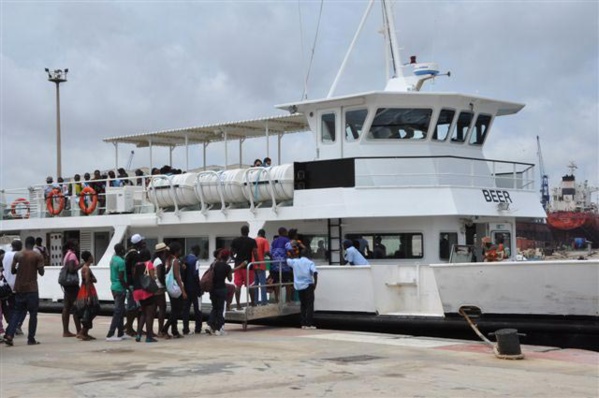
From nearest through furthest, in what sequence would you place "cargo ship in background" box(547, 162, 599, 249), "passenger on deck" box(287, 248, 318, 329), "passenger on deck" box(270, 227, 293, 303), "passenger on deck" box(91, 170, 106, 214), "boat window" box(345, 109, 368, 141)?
"passenger on deck" box(287, 248, 318, 329) → "passenger on deck" box(270, 227, 293, 303) → "boat window" box(345, 109, 368, 141) → "passenger on deck" box(91, 170, 106, 214) → "cargo ship in background" box(547, 162, 599, 249)

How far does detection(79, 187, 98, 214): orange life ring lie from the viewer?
1986 centimetres

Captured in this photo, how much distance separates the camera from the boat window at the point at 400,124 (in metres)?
15.7

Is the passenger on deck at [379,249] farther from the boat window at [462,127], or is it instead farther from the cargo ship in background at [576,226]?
the cargo ship in background at [576,226]

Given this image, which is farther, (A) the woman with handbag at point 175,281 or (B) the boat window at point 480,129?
(B) the boat window at point 480,129

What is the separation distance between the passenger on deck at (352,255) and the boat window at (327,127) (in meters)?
2.99

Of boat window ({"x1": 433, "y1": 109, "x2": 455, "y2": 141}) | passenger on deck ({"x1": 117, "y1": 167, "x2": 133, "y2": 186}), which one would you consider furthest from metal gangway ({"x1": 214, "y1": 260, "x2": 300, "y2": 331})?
passenger on deck ({"x1": 117, "y1": 167, "x2": 133, "y2": 186})

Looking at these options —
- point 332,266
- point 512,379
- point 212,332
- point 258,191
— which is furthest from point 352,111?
point 512,379

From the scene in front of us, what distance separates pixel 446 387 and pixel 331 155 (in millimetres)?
8588

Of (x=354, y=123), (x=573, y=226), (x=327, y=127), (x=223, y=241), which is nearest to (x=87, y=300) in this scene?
(x=223, y=241)

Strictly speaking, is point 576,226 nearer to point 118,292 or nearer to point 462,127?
point 462,127

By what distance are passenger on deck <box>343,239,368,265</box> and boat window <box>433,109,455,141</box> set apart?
3314 mm

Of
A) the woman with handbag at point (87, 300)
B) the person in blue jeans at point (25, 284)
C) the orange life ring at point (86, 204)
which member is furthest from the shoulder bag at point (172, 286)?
the orange life ring at point (86, 204)

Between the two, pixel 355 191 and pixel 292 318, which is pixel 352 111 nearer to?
pixel 355 191

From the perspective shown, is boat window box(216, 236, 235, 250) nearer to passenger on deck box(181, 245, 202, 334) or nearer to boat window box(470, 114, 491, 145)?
passenger on deck box(181, 245, 202, 334)
